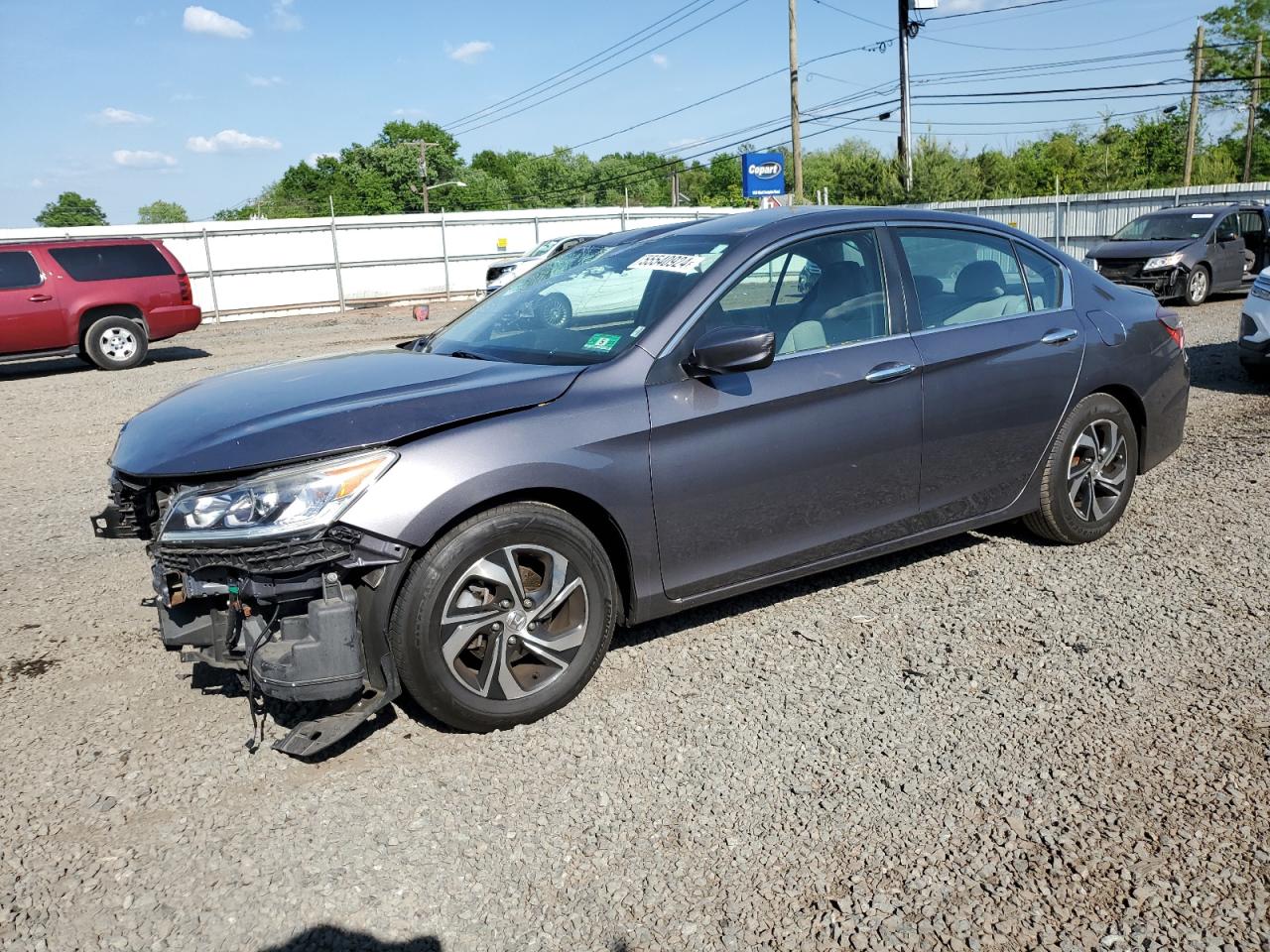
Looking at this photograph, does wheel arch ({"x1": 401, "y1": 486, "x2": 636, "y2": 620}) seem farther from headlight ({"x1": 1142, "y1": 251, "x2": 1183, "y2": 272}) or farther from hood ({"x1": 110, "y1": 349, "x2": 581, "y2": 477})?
headlight ({"x1": 1142, "y1": 251, "x2": 1183, "y2": 272})

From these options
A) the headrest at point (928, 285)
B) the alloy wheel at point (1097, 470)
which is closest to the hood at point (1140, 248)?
the alloy wheel at point (1097, 470)

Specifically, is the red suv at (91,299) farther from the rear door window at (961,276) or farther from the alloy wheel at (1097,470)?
the alloy wheel at (1097,470)

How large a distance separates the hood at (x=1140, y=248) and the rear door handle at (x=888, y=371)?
15.5m

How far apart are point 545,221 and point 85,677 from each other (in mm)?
29202

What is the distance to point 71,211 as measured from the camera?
122 metres

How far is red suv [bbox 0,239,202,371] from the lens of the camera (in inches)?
596

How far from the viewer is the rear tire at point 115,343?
619 inches

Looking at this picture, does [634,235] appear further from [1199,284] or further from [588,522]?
[1199,284]

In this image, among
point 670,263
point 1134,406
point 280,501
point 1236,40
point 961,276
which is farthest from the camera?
point 1236,40

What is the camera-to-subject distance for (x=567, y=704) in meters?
3.70

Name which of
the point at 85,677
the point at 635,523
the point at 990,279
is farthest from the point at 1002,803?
the point at 85,677

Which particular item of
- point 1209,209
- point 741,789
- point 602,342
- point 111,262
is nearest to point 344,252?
point 111,262

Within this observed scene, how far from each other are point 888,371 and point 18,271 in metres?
15.2

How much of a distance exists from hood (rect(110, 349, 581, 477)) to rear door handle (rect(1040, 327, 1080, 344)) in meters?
2.43
